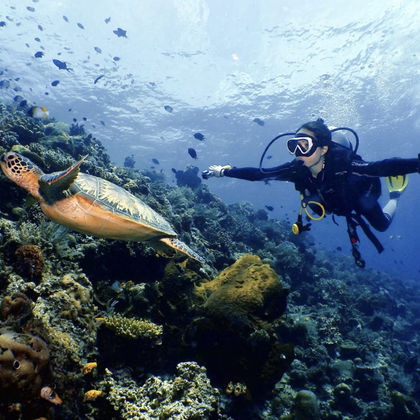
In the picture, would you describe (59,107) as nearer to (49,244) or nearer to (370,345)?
(49,244)

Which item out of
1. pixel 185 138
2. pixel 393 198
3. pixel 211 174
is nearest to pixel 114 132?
pixel 185 138

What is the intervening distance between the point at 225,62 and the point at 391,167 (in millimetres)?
25067

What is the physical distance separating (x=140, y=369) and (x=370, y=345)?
9.27 meters

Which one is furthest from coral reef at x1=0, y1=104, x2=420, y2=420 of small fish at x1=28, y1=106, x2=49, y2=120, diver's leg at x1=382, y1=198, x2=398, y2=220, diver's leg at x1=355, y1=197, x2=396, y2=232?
diver's leg at x1=382, y1=198, x2=398, y2=220

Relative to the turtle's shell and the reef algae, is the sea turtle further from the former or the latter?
the reef algae

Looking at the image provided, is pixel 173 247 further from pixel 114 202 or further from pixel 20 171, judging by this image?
pixel 20 171

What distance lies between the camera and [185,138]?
39938mm

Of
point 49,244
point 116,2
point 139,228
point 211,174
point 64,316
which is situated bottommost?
point 64,316

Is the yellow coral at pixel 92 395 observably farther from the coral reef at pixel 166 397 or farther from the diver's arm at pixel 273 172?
the diver's arm at pixel 273 172

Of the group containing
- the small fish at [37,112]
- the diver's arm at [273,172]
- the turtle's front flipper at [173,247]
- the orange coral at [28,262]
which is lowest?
the orange coral at [28,262]

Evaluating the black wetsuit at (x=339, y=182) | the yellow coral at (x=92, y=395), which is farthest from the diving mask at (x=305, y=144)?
the yellow coral at (x=92, y=395)

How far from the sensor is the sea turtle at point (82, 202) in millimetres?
3682

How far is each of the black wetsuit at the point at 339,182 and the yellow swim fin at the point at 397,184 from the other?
23 centimetres

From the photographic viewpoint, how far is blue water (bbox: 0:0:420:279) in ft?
67.1
